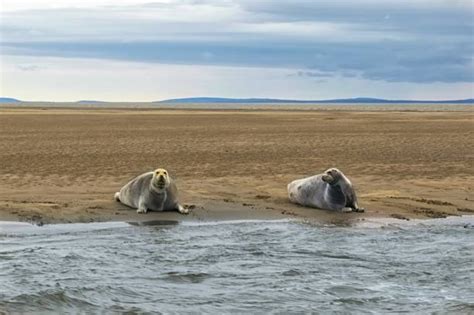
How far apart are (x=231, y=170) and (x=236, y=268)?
37.7 feet

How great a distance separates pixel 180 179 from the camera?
20703mm

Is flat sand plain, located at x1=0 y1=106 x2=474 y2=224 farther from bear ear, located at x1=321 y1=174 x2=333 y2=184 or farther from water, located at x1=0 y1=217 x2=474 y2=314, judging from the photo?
water, located at x1=0 y1=217 x2=474 y2=314

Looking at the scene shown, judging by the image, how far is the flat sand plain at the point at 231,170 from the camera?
16.2 m

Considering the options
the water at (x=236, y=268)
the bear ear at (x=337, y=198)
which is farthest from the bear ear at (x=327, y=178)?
the water at (x=236, y=268)

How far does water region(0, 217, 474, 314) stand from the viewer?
9469 mm

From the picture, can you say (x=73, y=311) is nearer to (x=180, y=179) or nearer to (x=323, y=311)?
(x=323, y=311)

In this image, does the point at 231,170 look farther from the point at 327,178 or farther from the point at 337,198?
the point at 337,198

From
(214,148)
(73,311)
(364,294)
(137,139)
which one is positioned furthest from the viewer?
(137,139)

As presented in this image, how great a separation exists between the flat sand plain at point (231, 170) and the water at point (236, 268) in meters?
1.43

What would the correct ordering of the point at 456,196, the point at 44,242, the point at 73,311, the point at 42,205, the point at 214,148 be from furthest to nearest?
the point at 214,148 → the point at 456,196 → the point at 42,205 → the point at 44,242 → the point at 73,311

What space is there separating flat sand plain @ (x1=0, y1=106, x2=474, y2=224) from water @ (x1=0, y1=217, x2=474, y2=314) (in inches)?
56.1

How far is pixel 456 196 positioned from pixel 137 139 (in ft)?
58.6

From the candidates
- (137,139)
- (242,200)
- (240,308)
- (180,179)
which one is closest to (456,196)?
(242,200)

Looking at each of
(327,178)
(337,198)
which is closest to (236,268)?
(337,198)
